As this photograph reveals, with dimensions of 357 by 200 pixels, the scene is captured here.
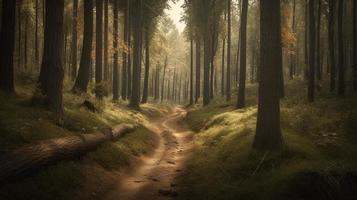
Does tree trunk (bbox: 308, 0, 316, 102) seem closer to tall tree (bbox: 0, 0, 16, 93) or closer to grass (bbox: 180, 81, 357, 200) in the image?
grass (bbox: 180, 81, 357, 200)

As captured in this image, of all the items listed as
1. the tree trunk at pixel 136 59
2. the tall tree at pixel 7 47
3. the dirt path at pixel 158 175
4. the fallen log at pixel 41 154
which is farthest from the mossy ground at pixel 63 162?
the tree trunk at pixel 136 59

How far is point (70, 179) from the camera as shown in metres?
8.16

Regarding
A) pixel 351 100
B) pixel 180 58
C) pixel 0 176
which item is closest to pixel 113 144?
pixel 0 176

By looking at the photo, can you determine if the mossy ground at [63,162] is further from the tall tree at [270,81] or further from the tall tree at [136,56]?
the tall tree at [136,56]

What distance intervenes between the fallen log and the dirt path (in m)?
1.71

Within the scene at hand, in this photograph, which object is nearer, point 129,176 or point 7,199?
point 7,199

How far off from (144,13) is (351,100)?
70.0ft

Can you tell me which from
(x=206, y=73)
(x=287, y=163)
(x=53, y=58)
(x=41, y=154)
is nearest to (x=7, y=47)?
(x=53, y=58)

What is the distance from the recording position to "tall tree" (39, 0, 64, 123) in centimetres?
1202

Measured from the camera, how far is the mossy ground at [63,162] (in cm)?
719

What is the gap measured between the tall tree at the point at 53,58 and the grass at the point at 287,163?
19.9 ft

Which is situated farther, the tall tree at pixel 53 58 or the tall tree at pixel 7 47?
the tall tree at pixel 7 47

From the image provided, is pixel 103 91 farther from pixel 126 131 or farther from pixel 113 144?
pixel 113 144

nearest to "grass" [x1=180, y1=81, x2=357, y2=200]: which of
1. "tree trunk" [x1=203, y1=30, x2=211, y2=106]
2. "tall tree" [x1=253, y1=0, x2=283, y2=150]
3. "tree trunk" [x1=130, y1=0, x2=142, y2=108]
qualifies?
"tall tree" [x1=253, y1=0, x2=283, y2=150]
